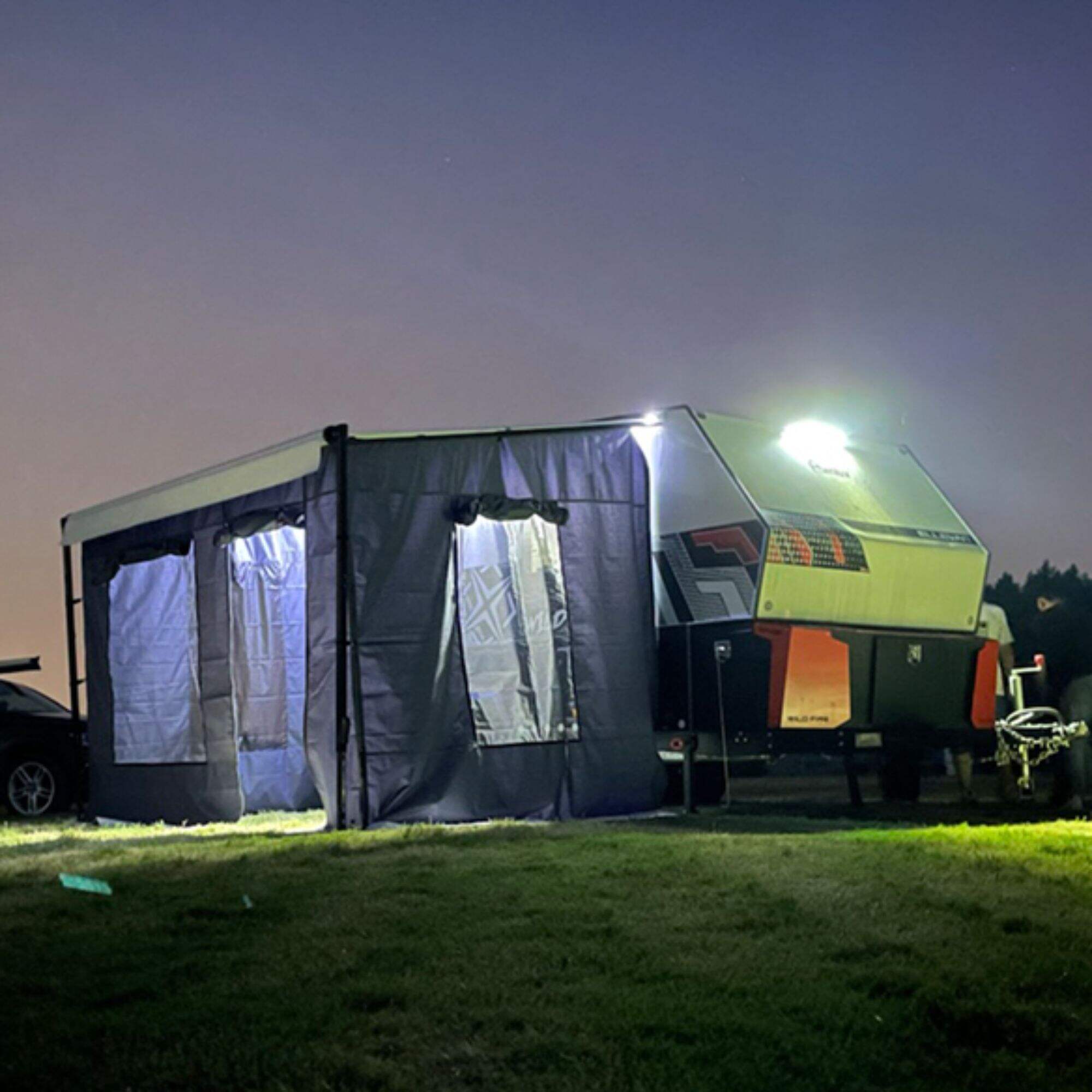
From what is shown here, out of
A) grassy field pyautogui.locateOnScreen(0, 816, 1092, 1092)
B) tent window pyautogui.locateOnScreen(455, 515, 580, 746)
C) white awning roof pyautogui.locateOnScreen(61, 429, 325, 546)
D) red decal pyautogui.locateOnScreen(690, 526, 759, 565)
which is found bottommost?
grassy field pyautogui.locateOnScreen(0, 816, 1092, 1092)

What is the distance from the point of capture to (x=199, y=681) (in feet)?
38.7

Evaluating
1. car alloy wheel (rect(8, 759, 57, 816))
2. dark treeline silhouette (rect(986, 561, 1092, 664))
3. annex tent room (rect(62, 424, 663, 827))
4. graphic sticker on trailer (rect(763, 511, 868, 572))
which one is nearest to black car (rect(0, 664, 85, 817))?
car alloy wheel (rect(8, 759, 57, 816))

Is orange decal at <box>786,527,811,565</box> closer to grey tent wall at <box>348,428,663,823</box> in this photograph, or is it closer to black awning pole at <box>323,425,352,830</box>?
grey tent wall at <box>348,428,663,823</box>

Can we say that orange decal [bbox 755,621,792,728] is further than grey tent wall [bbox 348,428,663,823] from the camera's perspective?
Yes

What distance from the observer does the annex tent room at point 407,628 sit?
9773 mm

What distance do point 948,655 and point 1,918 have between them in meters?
7.84

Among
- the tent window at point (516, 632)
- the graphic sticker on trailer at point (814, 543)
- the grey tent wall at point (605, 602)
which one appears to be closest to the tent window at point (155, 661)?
the tent window at point (516, 632)

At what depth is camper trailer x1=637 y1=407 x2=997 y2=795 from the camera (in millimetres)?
10305

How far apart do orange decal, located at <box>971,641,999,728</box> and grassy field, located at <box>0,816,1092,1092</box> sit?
432 centimetres

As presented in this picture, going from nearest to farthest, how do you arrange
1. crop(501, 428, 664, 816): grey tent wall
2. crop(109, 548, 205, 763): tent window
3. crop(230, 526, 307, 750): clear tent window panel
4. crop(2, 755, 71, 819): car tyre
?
crop(501, 428, 664, 816): grey tent wall < crop(109, 548, 205, 763): tent window < crop(230, 526, 307, 750): clear tent window panel < crop(2, 755, 71, 819): car tyre

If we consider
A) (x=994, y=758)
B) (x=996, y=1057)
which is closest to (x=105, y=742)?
(x=994, y=758)

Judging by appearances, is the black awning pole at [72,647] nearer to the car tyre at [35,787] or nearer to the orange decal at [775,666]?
the car tyre at [35,787]

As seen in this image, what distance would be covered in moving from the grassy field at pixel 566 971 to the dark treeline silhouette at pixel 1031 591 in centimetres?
2392

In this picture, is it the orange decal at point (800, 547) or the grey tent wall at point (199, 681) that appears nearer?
the orange decal at point (800, 547)
